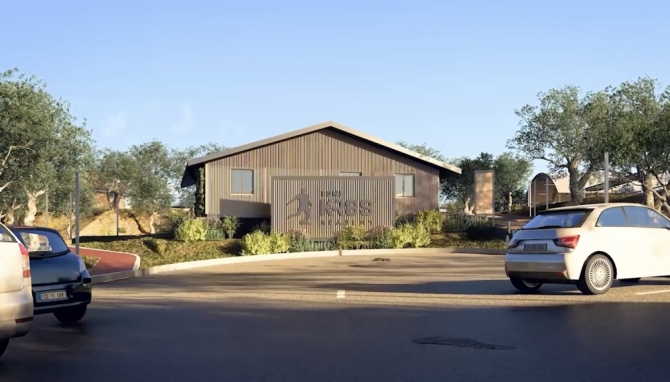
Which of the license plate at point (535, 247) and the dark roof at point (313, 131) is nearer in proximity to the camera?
the license plate at point (535, 247)

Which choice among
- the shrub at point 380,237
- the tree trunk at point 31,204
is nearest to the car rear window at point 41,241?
the shrub at point 380,237

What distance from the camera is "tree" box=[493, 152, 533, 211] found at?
217ft

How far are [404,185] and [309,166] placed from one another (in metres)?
4.64

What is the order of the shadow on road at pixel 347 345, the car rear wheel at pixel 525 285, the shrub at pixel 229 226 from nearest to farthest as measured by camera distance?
the shadow on road at pixel 347 345
the car rear wheel at pixel 525 285
the shrub at pixel 229 226

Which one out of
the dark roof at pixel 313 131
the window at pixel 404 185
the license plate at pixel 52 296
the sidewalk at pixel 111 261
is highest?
the dark roof at pixel 313 131

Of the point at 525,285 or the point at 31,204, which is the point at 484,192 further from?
the point at 31,204

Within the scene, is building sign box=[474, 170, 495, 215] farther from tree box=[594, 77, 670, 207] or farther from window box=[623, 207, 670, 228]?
window box=[623, 207, 670, 228]

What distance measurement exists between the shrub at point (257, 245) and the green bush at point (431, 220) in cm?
711

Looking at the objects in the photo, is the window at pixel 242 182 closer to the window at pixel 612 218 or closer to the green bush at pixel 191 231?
the green bush at pixel 191 231

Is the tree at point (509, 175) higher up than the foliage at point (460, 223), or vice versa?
the tree at point (509, 175)

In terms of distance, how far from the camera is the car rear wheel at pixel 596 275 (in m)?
12.5

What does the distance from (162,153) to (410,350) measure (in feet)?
207

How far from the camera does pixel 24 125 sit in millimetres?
35094

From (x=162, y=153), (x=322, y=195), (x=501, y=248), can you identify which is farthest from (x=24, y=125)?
(x=162, y=153)
